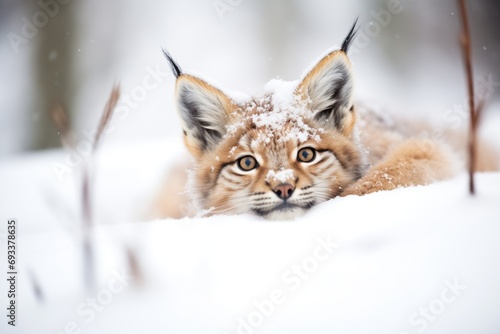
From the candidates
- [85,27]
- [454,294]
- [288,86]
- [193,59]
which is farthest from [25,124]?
[454,294]

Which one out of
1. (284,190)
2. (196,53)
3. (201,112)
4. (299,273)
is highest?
(196,53)

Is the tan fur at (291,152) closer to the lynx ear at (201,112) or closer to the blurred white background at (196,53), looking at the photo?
the lynx ear at (201,112)

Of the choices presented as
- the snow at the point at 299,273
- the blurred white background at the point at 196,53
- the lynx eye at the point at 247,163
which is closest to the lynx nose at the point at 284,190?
the snow at the point at 299,273

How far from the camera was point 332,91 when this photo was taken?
2.46 meters

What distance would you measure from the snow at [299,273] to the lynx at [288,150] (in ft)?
0.87

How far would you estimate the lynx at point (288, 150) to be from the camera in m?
2.15

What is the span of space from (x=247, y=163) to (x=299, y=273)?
83cm

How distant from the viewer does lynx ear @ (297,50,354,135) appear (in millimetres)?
2324

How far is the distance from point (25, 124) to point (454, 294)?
16.5 ft

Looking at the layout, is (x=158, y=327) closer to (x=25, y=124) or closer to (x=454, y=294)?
(x=454, y=294)

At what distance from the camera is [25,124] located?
16.8 feet

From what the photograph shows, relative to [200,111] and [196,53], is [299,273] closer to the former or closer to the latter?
[200,111]

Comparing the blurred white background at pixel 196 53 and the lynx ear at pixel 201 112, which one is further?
the blurred white background at pixel 196 53

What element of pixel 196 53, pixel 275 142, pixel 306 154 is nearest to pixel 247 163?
pixel 275 142
